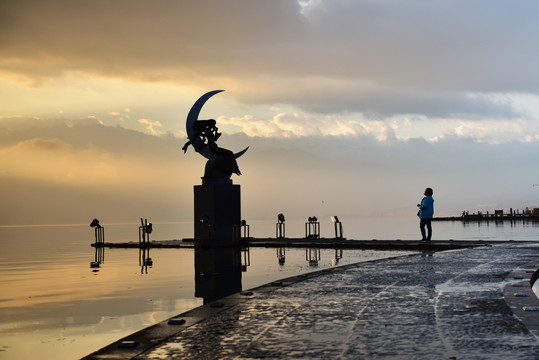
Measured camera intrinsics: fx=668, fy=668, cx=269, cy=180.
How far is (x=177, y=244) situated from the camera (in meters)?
34.7

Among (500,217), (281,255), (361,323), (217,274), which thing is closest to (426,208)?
(281,255)

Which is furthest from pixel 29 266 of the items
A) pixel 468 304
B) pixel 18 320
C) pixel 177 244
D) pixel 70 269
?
pixel 468 304

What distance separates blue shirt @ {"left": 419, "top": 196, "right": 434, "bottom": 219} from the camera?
26641 millimetres

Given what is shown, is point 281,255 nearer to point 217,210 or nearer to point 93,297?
point 217,210

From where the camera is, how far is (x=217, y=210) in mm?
33906

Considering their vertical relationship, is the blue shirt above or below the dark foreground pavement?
above

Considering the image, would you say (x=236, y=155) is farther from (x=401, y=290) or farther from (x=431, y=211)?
(x=401, y=290)

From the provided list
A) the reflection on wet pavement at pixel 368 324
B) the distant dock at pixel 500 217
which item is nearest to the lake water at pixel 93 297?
the reflection on wet pavement at pixel 368 324

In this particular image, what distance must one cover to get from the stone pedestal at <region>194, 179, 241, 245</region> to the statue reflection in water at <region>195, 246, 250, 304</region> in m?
3.19

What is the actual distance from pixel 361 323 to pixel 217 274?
11297 millimetres

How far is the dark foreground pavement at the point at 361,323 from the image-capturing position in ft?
22.3

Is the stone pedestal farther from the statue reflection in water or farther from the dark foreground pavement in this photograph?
the dark foreground pavement

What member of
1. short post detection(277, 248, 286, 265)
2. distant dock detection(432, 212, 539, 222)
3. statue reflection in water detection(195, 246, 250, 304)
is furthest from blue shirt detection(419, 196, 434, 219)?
distant dock detection(432, 212, 539, 222)

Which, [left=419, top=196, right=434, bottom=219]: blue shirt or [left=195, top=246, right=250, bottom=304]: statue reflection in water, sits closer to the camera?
[left=195, top=246, right=250, bottom=304]: statue reflection in water
